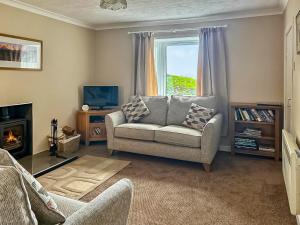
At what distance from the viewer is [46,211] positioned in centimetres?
104

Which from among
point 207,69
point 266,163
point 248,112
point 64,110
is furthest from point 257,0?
point 64,110

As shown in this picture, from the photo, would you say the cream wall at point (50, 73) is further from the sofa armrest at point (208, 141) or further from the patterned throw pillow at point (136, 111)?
the sofa armrest at point (208, 141)

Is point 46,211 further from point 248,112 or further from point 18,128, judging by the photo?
point 248,112

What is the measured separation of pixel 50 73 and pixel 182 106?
7.52 feet

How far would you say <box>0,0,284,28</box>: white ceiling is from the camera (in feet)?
11.5

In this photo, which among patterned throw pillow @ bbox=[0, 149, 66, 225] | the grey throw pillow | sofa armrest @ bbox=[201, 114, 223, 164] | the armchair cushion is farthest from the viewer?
sofa armrest @ bbox=[201, 114, 223, 164]

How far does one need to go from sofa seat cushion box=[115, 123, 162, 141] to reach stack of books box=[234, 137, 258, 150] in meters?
1.38

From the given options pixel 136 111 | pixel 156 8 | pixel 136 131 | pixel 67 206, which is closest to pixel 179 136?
pixel 136 131

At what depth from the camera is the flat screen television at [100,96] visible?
15.9ft

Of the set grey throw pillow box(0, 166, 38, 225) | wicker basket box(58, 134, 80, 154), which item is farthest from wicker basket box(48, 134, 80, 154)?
grey throw pillow box(0, 166, 38, 225)

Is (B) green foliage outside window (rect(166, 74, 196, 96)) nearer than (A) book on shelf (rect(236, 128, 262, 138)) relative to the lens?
No

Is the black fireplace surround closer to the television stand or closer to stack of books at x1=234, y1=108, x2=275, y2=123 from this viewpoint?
the television stand

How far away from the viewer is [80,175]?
3.20 m

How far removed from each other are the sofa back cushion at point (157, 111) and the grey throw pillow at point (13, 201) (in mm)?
3397
